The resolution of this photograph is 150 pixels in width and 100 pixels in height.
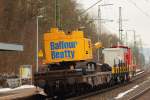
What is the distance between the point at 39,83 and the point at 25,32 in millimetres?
41612

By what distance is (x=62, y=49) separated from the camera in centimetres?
2628

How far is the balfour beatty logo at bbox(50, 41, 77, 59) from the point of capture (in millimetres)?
26156

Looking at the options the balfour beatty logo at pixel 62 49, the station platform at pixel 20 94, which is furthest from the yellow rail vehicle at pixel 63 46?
the station platform at pixel 20 94

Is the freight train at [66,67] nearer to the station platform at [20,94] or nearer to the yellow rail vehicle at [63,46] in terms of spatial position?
the yellow rail vehicle at [63,46]

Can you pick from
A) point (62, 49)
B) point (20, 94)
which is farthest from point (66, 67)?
point (20, 94)

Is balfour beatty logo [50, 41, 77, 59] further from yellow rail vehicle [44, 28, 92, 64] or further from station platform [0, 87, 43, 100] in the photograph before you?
station platform [0, 87, 43, 100]

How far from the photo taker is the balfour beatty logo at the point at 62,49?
26.2 m

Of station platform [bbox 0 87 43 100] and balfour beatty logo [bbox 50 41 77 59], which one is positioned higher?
balfour beatty logo [bbox 50 41 77 59]

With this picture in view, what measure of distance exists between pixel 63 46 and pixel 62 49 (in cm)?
17

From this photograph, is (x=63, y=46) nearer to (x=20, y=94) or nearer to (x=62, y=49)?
(x=62, y=49)

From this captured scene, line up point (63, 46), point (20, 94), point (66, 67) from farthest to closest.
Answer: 1. point (66, 67)
2. point (63, 46)
3. point (20, 94)

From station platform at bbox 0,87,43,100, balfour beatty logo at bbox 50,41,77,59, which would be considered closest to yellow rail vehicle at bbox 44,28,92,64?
balfour beatty logo at bbox 50,41,77,59

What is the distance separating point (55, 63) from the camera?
2667cm

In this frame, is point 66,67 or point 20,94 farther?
point 66,67
